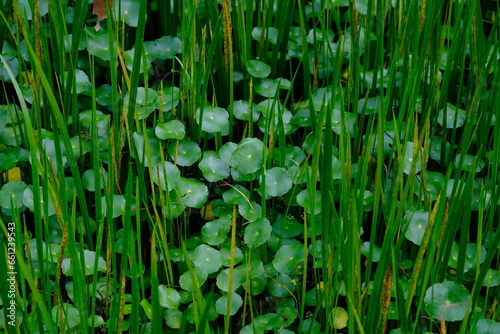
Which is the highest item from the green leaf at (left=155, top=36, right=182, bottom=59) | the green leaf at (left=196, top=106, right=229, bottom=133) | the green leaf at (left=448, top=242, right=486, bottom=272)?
the green leaf at (left=155, top=36, right=182, bottom=59)

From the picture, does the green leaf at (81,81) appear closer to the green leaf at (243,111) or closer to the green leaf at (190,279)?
the green leaf at (243,111)

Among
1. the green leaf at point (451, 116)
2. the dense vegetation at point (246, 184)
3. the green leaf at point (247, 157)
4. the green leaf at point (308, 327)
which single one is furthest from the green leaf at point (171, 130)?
the green leaf at point (451, 116)

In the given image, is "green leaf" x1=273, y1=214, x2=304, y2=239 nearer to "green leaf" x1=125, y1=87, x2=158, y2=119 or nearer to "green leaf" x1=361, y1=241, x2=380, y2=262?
"green leaf" x1=361, y1=241, x2=380, y2=262

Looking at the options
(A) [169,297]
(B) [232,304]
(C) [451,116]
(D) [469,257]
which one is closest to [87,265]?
(A) [169,297]

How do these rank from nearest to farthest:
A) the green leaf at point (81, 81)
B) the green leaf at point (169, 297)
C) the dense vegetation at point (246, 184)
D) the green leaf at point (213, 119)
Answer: the dense vegetation at point (246, 184) → the green leaf at point (169, 297) → the green leaf at point (213, 119) → the green leaf at point (81, 81)

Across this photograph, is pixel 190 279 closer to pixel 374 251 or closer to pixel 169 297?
pixel 169 297

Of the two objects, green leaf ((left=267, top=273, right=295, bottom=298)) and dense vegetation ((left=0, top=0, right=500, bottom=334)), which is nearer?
dense vegetation ((left=0, top=0, right=500, bottom=334))

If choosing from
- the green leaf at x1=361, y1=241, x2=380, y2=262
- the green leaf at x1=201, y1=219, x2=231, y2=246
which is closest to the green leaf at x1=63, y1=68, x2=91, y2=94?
the green leaf at x1=201, y1=219, x2=231, y2=246
